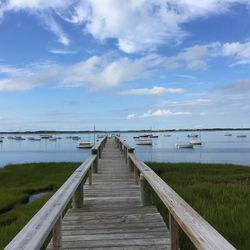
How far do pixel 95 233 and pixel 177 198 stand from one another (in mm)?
1937

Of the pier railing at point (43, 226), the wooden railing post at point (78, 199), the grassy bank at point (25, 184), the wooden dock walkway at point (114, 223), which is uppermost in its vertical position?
the pier railing at point (43, 226)

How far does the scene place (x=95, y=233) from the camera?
19.5 ft

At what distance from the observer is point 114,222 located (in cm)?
660

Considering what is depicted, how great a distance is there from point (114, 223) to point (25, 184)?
20262 mm

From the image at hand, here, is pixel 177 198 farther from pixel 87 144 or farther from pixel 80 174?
pixel 87 144

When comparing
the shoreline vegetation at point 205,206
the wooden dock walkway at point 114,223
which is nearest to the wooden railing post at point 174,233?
the wooden dock walkway at point 114,223

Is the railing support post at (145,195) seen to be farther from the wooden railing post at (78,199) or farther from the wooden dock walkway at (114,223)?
the wooden railing post at (78,199)

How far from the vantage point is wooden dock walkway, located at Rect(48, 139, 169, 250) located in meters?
5.42

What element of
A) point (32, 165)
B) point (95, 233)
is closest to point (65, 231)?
point (95, 233)

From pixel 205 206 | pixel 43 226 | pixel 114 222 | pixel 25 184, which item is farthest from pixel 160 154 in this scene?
pixel 43 226

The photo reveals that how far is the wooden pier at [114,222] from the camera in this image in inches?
125

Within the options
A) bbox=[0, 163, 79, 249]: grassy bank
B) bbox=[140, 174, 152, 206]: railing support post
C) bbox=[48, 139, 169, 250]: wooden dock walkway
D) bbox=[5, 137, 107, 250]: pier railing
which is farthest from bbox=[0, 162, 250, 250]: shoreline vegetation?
bbox=[5, 137, 107, 250]: pier railing

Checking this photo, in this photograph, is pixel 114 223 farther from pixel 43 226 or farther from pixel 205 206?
pixel 205 206

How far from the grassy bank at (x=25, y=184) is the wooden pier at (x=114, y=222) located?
122 inches
